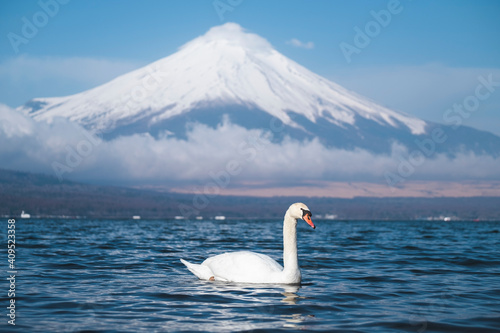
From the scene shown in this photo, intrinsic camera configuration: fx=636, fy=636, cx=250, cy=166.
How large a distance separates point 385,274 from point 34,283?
9992mm

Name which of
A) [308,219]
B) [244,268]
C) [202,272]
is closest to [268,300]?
[308,219]

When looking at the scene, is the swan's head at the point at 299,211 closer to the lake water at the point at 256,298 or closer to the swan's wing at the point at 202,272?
the lake water at the point at 256,298

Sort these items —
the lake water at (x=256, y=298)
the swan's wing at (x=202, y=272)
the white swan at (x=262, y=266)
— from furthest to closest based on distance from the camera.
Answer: the swan's wing at (x=202, y=272)
the white swan at (x=262, y=266)
the lake water at (x=256, y=298)

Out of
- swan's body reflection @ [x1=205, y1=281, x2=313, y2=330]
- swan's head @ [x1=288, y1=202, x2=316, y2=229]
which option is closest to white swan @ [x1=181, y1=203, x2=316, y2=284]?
swan's head @ [x1=288, y1=202, x2=316, y2=229]

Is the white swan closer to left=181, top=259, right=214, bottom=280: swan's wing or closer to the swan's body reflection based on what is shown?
left=181, top=259, right=214, bottom=280: swan's wing

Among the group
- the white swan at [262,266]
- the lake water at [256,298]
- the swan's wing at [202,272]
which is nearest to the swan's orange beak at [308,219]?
the white swan at [262,266]

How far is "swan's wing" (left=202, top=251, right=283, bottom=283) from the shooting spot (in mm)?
16172

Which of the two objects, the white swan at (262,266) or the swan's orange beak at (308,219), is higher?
the swan's orange beak at (308,219)

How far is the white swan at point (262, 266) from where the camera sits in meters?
16.0

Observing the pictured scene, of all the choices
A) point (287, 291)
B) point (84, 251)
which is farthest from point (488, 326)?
point (84, 251)

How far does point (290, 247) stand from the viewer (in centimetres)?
1655

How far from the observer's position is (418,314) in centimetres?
1227

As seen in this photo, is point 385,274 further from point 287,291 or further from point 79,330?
point 79,330

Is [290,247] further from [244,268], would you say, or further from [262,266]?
[244,268]
